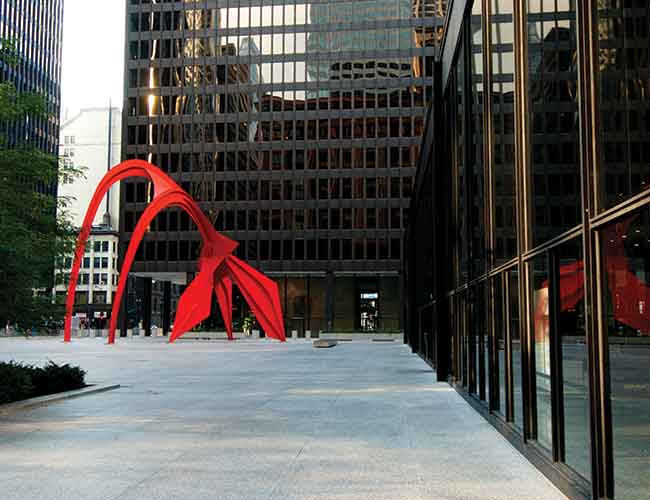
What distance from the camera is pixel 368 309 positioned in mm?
75188

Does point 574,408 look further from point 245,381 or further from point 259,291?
point 259,291

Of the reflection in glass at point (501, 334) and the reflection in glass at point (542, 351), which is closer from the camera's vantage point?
the reflection in glass at point (542, 351)

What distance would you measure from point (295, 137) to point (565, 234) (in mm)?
68730

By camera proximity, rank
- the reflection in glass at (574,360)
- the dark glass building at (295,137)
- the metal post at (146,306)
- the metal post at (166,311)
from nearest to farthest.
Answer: the reflection in glass at (574,360), the dark glass building at (295,137), the metal post at (146,306), the metal post at (166,311)

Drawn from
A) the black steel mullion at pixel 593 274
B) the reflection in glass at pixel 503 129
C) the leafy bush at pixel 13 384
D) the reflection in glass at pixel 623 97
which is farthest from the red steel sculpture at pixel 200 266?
the reflection in glass at pixel 623 97

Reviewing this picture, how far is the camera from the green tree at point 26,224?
12.4 meters

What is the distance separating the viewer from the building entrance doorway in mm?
74875

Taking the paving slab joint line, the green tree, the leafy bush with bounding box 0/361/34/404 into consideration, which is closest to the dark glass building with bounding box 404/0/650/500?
the green tree

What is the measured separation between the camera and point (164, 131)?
75875mm

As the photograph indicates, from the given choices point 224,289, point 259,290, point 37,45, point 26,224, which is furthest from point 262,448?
point 37,45

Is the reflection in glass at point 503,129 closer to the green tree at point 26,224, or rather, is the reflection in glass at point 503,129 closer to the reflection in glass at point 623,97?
the reflection in glass at point 623,97

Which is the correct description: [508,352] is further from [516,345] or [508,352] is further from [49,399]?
[49,399]

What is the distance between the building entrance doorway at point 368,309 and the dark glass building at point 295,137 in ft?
0.46

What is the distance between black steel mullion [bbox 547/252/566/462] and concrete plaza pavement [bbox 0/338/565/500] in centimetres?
45
